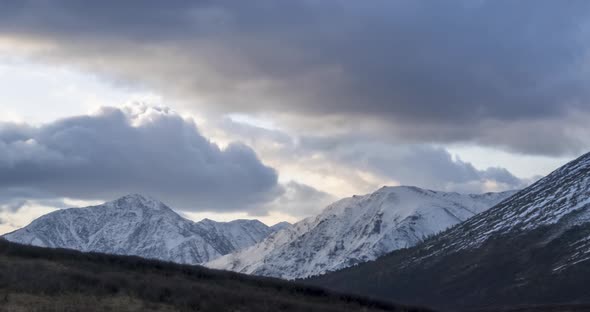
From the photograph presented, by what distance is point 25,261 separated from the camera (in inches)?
2554

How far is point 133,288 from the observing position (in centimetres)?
5903

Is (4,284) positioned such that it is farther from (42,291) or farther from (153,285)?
(153,285)

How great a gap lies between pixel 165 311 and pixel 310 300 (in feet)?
57.0

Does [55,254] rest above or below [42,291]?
above

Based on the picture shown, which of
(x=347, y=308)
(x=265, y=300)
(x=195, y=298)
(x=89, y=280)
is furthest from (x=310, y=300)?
(x=89, y=280)

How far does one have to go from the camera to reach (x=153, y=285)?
60.8m

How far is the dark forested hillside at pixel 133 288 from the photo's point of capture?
5444cm

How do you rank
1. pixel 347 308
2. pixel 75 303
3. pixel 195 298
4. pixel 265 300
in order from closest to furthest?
pixel 75 303 → pixel 195 298 → pixel 265 300 → pixel 347 308

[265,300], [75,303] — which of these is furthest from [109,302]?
[265,300]

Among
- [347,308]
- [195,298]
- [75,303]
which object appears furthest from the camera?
[347,308]

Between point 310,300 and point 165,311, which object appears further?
point 310,300

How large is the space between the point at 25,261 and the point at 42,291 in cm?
1089

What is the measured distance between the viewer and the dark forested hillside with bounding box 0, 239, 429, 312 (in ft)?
179

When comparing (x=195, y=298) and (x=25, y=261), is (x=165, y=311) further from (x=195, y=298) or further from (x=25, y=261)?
(x=25, y=261)
